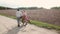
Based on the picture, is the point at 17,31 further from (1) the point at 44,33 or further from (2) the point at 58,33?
(2) the point at 58,33

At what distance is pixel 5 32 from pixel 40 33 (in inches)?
107

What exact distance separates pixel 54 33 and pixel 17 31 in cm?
303

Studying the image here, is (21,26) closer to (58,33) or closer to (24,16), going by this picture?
(24,16)

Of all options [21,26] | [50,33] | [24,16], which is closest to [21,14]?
[24,16]

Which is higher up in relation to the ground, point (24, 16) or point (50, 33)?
point (24, 16)

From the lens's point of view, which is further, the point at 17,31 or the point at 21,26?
the point at 21,26

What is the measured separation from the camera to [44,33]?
672 inches

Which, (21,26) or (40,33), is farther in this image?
(21,26)

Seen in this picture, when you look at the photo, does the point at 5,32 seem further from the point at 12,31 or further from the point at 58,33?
the point at 58,33

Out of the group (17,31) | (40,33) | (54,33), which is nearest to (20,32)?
(17,31)

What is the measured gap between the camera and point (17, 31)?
669 inches

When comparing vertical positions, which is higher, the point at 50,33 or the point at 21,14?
the point at 21,14

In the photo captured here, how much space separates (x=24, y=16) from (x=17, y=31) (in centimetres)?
150

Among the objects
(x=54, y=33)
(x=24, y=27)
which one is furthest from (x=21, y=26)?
(x=54, y=33)
